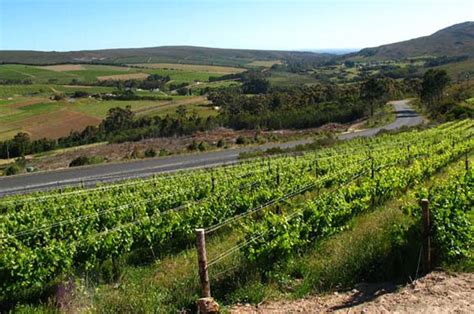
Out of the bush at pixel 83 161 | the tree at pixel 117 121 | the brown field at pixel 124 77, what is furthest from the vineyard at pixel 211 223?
the brown field at pixel 124 77

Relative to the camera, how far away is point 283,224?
9719 mm

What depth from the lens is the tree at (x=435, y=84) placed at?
270 feet

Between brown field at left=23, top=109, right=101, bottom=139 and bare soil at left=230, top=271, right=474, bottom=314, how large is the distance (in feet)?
261

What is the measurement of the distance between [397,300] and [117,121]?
8364 cm

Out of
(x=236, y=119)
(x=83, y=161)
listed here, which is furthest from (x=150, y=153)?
(x=236, y=119)

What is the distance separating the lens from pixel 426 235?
27.8 ft

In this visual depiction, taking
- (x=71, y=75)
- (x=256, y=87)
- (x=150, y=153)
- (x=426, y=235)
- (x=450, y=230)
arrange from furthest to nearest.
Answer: (x=71, y=75)
(x=256, y=87)
(x=150, y=153)
(x=450, y=230)
(x=426, y=235)

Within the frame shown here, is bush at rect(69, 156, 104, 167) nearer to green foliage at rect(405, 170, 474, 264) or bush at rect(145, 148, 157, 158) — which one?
bush at rect(145, 148, 157, 158)

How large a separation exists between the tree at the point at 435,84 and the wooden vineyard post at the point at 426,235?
80490 millimetres

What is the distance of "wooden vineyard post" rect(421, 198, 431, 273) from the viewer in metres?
8.43

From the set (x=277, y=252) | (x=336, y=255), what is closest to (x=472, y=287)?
(x=336, y=255)

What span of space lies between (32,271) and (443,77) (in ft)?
274

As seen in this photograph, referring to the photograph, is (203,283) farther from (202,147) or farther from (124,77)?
(124,77)

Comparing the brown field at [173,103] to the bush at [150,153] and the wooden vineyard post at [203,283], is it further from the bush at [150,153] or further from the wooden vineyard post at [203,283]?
the wooden vineyard post at [203,283]
